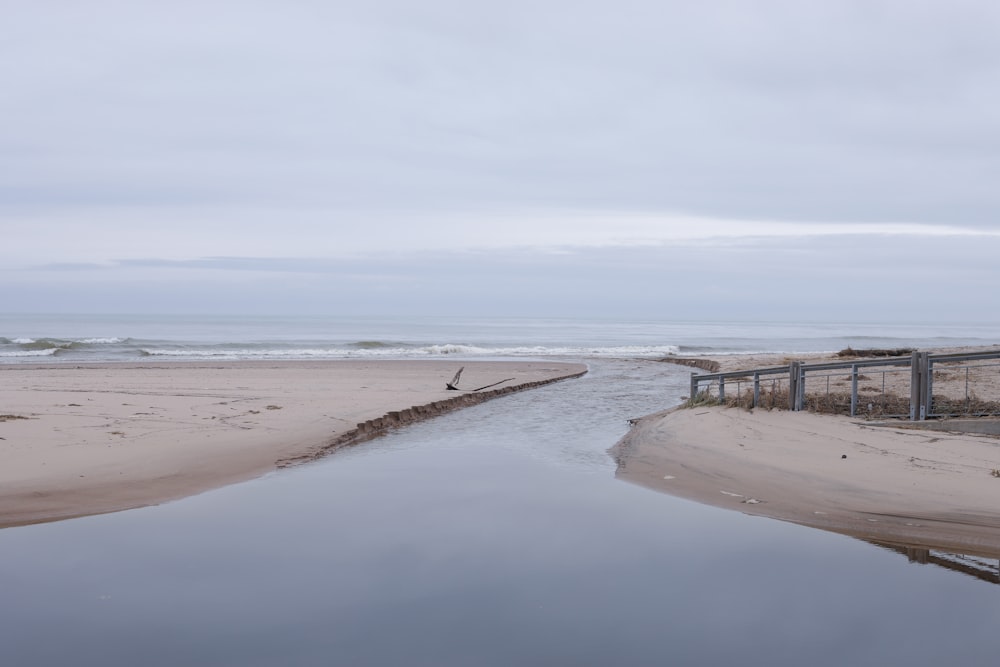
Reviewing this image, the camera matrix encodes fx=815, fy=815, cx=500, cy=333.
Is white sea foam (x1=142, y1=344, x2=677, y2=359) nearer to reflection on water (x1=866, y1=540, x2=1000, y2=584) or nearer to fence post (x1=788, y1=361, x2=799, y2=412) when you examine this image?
fence post (x1=788, y1=361, x2=799, y2=412)

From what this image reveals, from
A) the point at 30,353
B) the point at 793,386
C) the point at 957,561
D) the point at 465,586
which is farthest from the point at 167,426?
the point at 30,353

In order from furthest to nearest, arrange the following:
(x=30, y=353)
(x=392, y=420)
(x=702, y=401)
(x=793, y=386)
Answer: (x=30, y=353) < (x=702, y=401) < (x=392, y=420) < (x=793, y=386)

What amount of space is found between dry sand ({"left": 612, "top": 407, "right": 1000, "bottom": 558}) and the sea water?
24.3 inches

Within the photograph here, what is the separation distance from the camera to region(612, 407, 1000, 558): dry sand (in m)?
8.57

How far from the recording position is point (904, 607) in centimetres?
656

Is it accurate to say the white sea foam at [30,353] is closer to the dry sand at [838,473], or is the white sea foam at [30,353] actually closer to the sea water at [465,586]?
the sea water at [465,586]

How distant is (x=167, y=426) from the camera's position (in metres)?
14.6

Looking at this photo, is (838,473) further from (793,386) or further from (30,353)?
(30,353)

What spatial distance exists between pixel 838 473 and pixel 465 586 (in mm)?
5919

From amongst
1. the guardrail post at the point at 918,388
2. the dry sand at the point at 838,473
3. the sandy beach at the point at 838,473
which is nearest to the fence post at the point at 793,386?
the sandy beach at the point at 838,473

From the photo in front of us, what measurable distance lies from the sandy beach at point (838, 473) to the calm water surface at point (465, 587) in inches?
28.5

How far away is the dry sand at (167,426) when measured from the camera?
10.0m

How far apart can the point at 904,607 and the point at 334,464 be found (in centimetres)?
832

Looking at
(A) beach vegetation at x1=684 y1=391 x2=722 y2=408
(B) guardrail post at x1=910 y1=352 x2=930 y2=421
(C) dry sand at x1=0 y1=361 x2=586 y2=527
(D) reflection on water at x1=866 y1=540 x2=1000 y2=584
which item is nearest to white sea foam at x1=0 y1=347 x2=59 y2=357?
(C) dry sand at x1=0 y1=361 x2=586 y2=527
